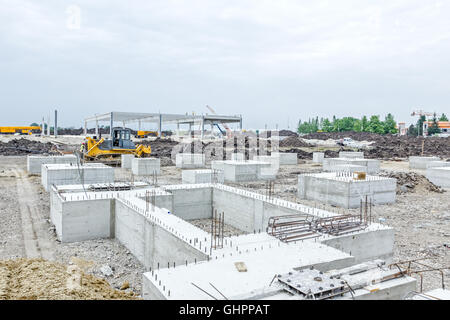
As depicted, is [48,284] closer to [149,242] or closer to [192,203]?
[149,242]

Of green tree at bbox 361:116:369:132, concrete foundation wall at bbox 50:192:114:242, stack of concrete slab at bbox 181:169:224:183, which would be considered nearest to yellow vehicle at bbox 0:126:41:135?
stack of concrete slab at bbox 181:169:224:183

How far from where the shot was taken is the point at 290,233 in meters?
6.33

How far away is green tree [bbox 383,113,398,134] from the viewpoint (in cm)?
9631

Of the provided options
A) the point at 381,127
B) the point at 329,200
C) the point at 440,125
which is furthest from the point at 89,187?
the point at 440,125

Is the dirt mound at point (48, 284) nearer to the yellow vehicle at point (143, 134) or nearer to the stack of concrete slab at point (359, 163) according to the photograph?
the stack of concrete slab at point (359, 163)

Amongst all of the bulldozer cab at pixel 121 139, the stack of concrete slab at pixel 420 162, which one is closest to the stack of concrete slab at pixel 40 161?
the bulldozer cab at pixel 121 139

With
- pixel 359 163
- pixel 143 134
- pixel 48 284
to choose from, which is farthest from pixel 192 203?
pixel 143 134

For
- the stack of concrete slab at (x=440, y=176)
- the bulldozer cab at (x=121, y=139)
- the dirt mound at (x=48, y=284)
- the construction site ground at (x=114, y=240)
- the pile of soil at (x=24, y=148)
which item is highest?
the bulldozer cab at (x=121, y=139)

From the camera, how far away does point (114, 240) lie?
29.2ft

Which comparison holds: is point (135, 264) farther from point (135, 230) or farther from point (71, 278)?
point (71, 278)

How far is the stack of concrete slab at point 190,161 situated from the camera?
23.6 m

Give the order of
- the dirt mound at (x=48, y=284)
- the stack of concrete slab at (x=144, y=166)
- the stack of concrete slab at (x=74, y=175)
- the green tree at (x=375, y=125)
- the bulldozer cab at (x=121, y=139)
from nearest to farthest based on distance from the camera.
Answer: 1. the dirt mound at (x=48, y=284)
2. the stack of concrete slab at (x=74, y=175)
3. the stack of concrete slab at (x=144, y=166)
4. the bulldozer cab at (x=121, y=139)
5. the green tree at (x=375, y=125)

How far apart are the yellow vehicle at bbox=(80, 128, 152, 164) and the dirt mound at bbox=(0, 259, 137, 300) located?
19575 mm

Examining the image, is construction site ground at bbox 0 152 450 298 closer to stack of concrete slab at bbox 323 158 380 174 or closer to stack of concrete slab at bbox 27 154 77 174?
stack of concrete slab at bbox 27 154 77 174
